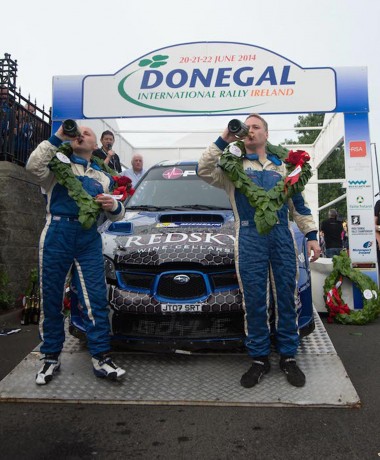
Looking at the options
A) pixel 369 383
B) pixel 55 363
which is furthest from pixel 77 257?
pixel 369 383

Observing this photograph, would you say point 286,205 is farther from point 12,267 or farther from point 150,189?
point 12,267

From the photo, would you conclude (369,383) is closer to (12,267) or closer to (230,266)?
(230,266)

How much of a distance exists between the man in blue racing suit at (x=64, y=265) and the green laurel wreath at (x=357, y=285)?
3.36m

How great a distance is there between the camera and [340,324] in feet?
17.4

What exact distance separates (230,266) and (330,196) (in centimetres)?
3163

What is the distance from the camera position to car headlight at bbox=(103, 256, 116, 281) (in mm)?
3088

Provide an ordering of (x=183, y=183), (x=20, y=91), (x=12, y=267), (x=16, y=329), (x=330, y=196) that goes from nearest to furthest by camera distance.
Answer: (x=183, y=183), (x=16, y=329), (x=12, y=267), (x=20, y=91), (x=330, y=196)

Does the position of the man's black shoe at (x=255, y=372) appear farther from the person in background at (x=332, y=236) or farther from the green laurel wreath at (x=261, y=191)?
Result: the person in background at (x=332, y=236)

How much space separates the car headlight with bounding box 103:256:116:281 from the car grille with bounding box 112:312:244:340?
11.2 inches

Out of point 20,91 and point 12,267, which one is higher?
point 20,91

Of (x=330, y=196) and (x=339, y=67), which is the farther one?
(x=330, y=196)

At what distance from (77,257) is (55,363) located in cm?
78

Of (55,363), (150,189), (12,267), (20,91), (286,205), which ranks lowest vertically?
(55,363)

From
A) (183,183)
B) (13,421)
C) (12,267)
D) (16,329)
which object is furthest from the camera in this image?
(12,267)
